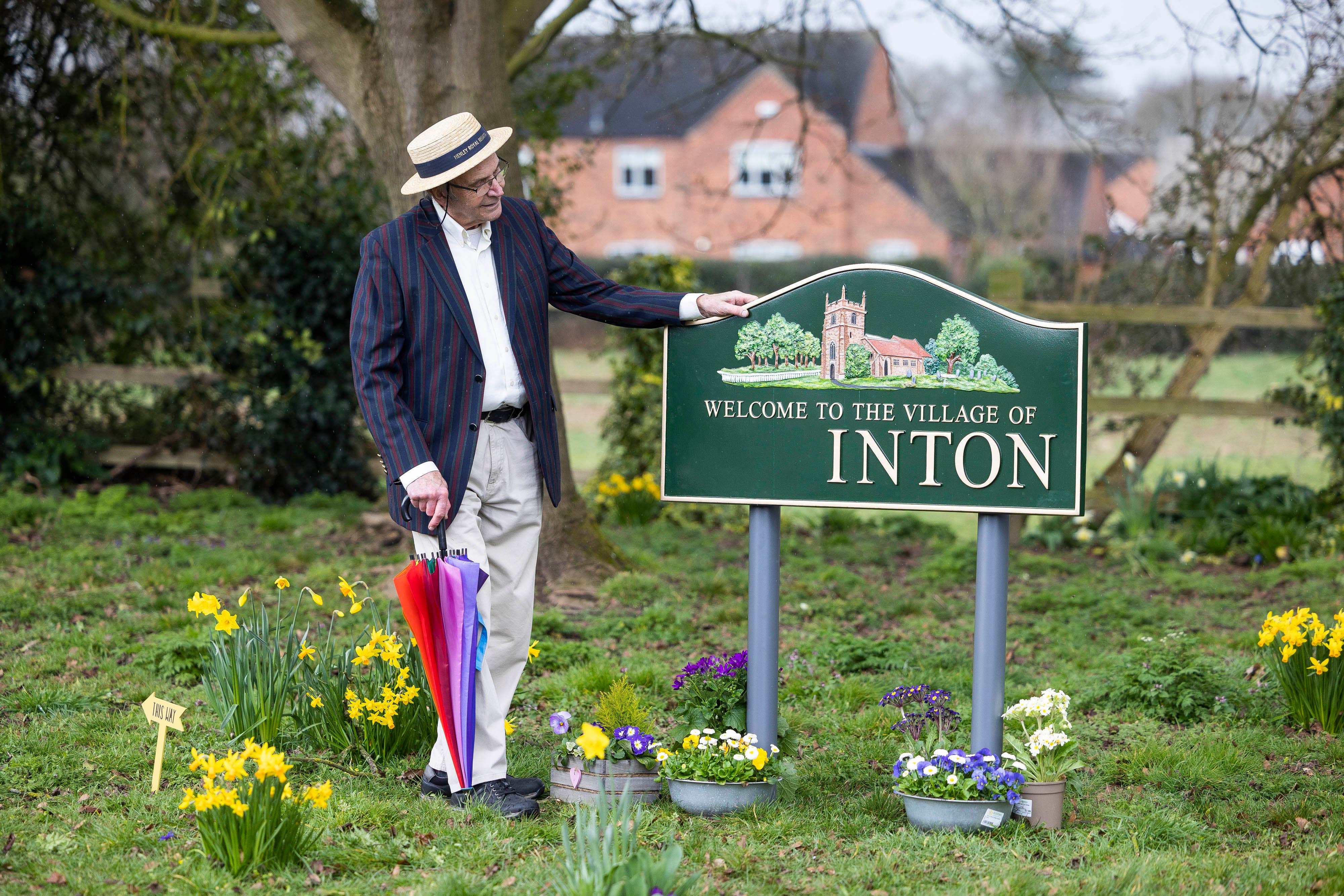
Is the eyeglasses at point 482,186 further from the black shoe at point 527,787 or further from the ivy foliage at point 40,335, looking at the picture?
the ivy foliage at point 40,335

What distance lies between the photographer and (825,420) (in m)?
3.34

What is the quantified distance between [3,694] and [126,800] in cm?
121

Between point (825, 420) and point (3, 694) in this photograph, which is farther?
point (3, 694)

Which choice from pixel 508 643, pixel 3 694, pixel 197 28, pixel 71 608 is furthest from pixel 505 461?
pixel 197 28

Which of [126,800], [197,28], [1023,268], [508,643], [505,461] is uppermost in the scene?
[197,28]

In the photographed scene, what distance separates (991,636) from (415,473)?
1.63 metres

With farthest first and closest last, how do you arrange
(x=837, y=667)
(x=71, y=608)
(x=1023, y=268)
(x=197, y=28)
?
1. (x=1023, y=268)
2. (x=197, y=28)
3. (x=71, y=608)
4. (x=837, y=667)

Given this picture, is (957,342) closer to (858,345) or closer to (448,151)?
(858,345)

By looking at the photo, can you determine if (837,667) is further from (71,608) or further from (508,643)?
(71,608)

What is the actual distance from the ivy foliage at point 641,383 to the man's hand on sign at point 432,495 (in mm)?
4848

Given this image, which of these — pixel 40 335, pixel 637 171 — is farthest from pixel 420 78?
pixel 637 171

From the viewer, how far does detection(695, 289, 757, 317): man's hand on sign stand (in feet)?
11.0

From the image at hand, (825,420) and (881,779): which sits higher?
(825,420)

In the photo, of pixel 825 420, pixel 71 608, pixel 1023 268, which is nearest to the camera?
pixel 825 420
